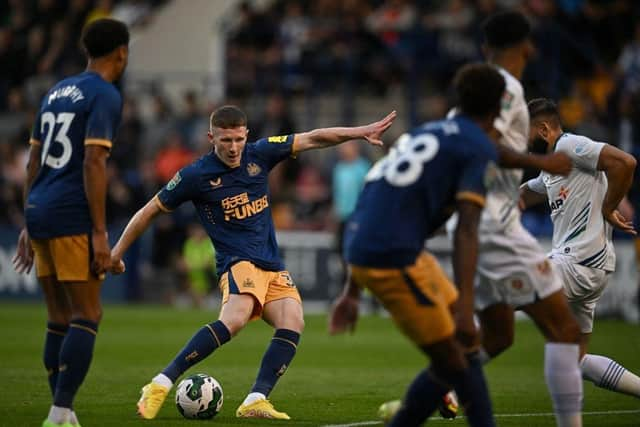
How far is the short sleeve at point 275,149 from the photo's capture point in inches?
371

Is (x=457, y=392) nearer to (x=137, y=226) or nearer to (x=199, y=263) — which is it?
(x=137, y=226)

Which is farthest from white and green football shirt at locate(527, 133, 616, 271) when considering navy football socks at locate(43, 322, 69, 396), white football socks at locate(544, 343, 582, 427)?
navy football socks at locate(43, 322, 69, 396)

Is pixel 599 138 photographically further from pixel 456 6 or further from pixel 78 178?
pixel 78 178

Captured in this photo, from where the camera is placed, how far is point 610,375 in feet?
28.8

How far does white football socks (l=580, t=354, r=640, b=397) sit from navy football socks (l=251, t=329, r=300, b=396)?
2.18m

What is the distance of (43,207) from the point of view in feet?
24.2

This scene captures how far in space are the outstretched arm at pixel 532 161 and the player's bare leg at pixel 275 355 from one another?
2.93 meters

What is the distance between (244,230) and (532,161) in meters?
3.04

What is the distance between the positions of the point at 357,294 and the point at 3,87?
22.4 meters

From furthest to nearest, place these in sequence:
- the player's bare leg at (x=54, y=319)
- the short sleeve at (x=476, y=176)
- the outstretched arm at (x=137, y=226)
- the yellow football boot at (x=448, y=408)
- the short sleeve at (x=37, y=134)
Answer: the yellow football boot at (x=448, y=408), the outstretched arm at (x=137, y=226), the player's bare leg at (x=54, y=319), the short sleeve at (x=37, y=134), the short sleeve at (x=476, y=176)

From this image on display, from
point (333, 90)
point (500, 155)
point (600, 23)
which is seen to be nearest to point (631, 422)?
point (500, 155)

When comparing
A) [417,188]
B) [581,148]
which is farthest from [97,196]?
[581,148]

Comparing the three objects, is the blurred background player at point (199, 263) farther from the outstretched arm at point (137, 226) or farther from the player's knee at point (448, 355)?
the player's knee at point (448, 355)

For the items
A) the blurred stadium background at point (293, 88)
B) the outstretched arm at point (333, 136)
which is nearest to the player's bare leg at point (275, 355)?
the outstretched arm at point (333, 136)
